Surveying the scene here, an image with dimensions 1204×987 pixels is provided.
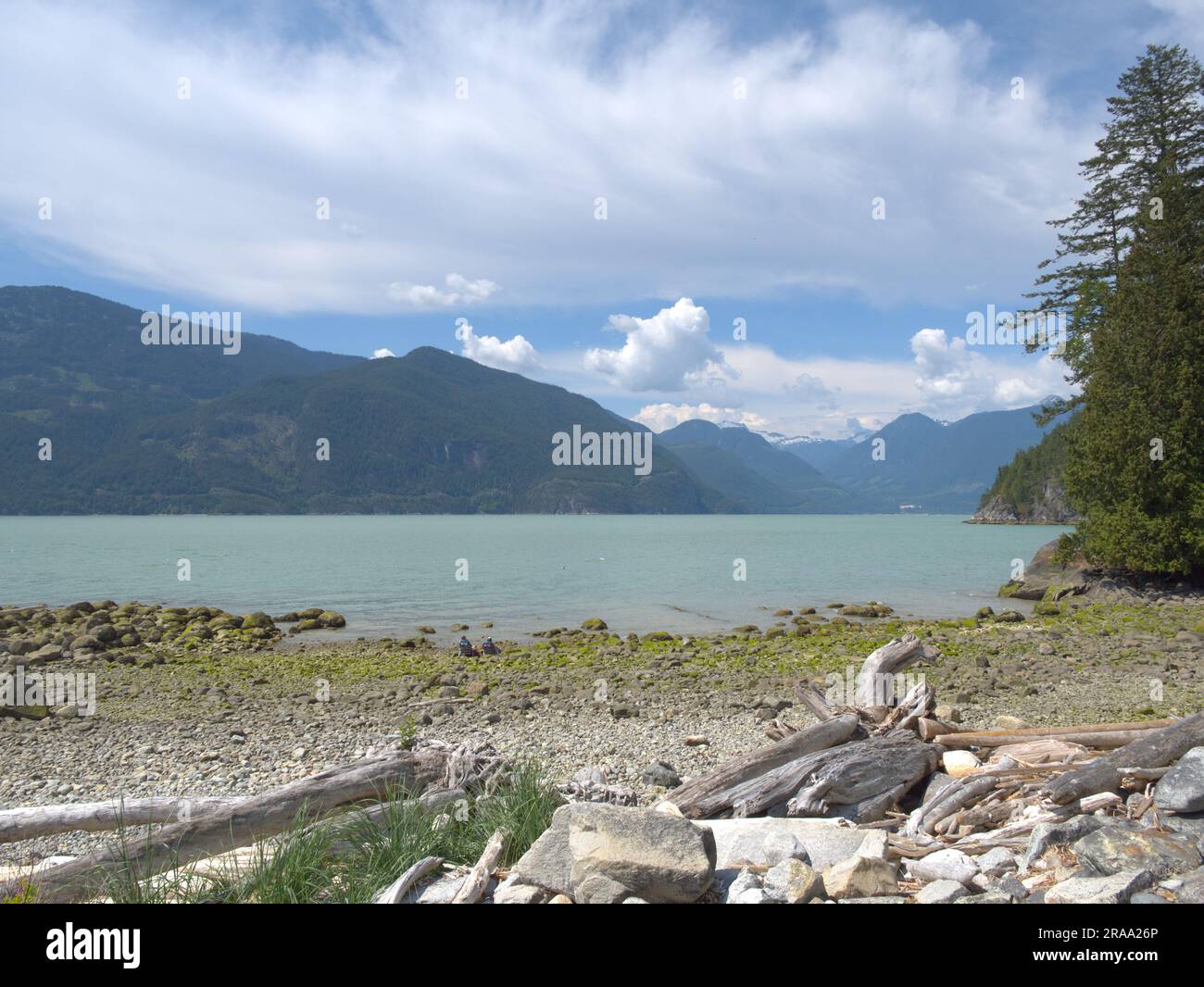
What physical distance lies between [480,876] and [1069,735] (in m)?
6.39

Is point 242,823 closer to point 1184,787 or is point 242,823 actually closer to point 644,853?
point 644,853

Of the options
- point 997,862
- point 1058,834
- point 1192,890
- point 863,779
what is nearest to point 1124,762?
point 1058,834

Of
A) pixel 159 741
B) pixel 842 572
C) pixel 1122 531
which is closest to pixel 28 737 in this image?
pixel 159 741

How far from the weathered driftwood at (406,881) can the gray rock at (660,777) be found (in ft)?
15.2

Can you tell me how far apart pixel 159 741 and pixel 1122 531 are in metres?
32.7

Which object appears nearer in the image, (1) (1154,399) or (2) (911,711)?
(2) (911,711)

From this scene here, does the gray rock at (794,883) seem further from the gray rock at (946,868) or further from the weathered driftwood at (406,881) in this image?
the weathered driftwood at (406,881)

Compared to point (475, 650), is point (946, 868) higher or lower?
higher

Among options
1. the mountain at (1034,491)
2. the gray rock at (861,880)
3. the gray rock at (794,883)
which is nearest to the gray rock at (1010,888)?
the gray rock at (861,880)

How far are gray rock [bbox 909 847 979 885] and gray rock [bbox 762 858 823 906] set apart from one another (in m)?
0.90

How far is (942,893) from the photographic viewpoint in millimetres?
4930

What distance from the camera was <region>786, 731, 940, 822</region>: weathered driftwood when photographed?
721 centimetres

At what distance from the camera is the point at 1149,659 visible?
18234 millimetres

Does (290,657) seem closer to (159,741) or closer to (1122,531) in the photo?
(159,741)
